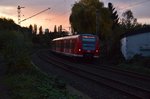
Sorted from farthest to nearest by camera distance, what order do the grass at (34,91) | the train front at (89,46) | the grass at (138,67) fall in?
the train front at (89,46) < the grass at (138,67) < the grass at (34,91)

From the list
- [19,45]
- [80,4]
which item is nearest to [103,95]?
[19,45]

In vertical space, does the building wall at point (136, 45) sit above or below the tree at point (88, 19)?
below

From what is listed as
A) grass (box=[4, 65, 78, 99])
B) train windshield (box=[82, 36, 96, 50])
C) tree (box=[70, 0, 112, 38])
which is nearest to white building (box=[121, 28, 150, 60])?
train windshield (box=[82, 36, 96, 50])

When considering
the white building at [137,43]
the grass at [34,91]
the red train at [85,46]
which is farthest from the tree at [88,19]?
the grass at [34,91]

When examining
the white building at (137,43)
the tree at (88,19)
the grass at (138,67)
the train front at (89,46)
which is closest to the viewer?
the grass at (138,67)

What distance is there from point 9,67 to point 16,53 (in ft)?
4.23

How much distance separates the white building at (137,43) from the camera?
45.3m

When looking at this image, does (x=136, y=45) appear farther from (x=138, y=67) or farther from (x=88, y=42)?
(x=138, y=67)

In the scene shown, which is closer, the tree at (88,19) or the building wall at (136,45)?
the building wall at (136,45)

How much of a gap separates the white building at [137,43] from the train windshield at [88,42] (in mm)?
3268

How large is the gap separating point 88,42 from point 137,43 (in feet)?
16.3

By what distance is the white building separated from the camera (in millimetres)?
45344

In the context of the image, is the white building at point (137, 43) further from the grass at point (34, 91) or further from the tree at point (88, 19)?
the tree at point (88, 19)

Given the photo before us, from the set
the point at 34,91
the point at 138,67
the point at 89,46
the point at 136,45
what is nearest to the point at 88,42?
the point at 89,46
